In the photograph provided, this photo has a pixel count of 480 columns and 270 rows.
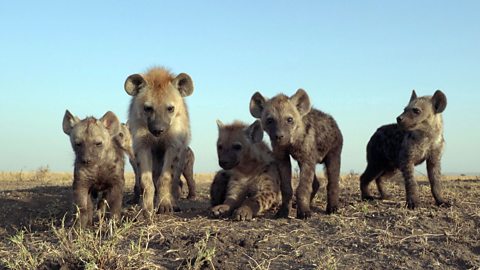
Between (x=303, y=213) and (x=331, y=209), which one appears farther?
(x=331, y=209)

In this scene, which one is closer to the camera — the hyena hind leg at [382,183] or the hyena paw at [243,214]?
the hyena paw at [243,214]

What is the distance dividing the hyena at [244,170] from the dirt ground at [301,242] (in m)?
0.28

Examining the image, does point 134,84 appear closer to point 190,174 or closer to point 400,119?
point 190,174

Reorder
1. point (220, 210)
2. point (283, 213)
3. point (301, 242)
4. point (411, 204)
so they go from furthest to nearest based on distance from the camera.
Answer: point (411, 204) < point (220, 210) < point (283, 213) < point (301, 242)

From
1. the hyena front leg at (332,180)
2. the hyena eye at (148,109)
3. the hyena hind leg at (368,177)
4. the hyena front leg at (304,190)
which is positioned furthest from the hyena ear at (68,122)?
the hyena hind leg at (368,177)

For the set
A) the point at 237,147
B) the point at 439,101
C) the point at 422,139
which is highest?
the point at 439,101

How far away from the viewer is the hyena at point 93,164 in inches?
218

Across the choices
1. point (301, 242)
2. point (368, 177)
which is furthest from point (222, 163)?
point (368, 177)

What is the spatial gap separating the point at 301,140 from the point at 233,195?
1002 millimetres

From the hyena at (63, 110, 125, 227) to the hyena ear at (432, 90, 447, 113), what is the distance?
3.42m

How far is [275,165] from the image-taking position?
6.45 metres

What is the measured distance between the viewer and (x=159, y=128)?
249 inches

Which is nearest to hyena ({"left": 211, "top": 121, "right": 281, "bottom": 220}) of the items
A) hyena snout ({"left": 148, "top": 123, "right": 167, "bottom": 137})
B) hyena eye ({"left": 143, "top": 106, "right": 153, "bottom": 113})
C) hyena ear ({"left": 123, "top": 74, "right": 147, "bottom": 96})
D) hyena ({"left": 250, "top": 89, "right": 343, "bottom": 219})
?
hyena ({"left": 250, "top": 89, "right": 343, "bottom": 219})

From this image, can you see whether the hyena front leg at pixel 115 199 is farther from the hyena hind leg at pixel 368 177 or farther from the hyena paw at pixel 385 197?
the hyena paw at pixel 385 197
